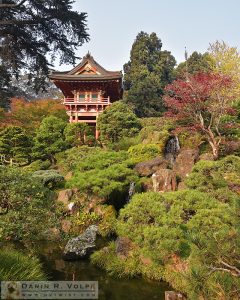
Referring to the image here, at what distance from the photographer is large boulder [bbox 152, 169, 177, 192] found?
1286 cm

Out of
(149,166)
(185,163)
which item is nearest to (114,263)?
(149,166)

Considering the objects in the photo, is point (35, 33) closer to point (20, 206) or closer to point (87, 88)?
point (20, 206)

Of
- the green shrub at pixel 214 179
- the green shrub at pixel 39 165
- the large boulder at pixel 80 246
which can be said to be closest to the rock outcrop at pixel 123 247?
the large boulder at pixel 80 246

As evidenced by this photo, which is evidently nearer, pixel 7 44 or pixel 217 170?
pixel 7 44

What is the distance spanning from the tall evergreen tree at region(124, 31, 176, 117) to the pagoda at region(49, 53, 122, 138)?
466cm

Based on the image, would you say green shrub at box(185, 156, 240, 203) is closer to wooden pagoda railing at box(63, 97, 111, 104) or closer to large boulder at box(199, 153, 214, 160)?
large boulder at box(199, 153, 214, 160)

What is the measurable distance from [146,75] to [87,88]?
10.3 meters

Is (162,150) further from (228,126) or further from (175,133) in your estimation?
(228,126)

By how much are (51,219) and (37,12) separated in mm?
4735

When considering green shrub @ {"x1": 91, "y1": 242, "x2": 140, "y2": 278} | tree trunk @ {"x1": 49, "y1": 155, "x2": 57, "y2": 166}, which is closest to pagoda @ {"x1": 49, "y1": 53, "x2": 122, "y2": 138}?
tree trunk @ {"x1": 49, "y1": 155, "x2": 57, "y2": 166}

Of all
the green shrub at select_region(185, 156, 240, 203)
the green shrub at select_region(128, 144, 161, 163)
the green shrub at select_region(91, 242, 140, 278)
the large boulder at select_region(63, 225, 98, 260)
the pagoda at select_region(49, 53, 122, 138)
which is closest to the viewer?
the green shrub at select_region(91, 242, 140, 278)

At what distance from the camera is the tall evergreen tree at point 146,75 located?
29562mm

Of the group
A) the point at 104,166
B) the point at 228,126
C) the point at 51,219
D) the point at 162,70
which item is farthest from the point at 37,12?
the point at 162,70

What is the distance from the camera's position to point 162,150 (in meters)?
16.6
